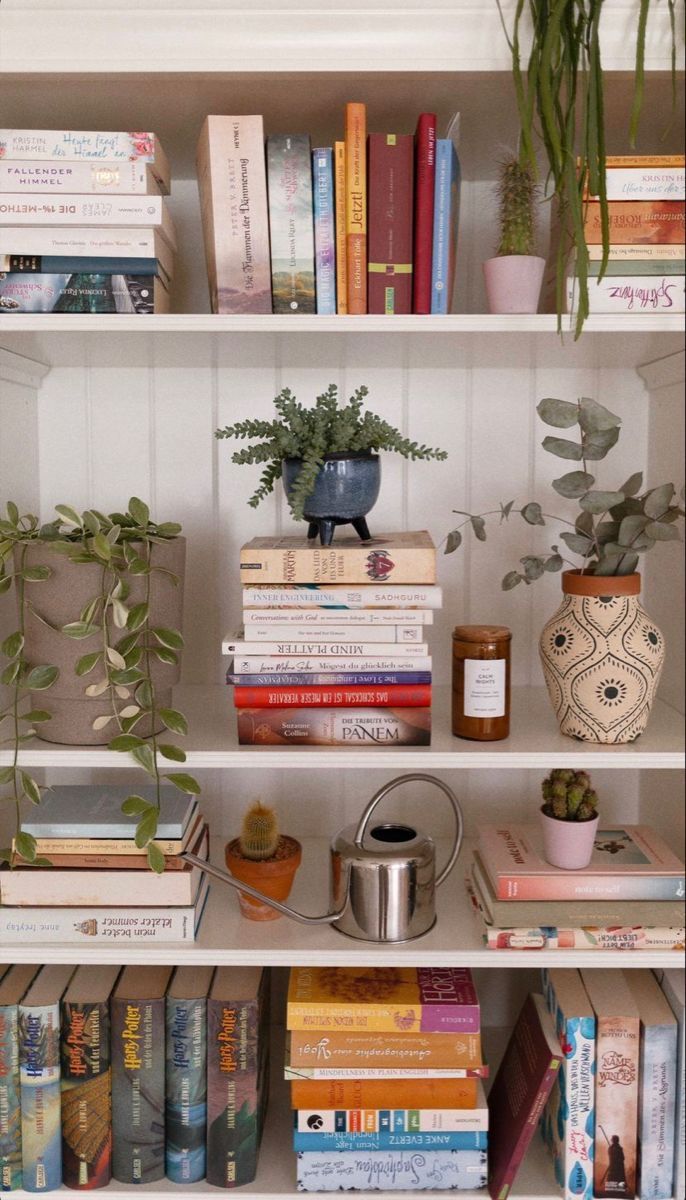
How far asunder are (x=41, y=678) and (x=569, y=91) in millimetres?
911

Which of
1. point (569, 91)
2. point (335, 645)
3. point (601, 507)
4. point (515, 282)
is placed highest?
point (569, 91)

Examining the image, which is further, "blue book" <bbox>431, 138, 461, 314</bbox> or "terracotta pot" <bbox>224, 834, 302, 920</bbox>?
"terracotta pot" <bbox>224, 834, 302, 920</bbox>

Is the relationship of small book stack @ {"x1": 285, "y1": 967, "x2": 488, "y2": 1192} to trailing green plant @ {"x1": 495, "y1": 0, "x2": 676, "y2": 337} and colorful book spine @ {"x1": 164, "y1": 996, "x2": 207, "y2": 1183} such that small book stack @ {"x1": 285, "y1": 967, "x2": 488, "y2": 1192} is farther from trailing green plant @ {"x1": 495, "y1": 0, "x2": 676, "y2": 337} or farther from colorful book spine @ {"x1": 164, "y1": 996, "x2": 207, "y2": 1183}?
trailing green plant @ {"x1": 495, "y1": 0, "x2": 676, "y2": 337}

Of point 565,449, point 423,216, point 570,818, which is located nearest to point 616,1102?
point 570,818

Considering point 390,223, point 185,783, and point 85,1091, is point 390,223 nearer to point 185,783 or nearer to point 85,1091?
point 185,783

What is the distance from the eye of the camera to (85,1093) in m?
1.25

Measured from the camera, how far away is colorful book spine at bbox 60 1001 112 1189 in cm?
125

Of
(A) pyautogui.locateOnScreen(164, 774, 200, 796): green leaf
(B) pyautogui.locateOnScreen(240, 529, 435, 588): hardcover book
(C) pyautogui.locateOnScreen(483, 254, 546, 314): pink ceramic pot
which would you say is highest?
(C) pyautogui.locateOnScreen(483, 254, 546, 314): pink ceramic pot

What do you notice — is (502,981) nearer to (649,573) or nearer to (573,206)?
(649,573)

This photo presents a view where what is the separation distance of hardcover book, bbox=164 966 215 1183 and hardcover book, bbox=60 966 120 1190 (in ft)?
0.26

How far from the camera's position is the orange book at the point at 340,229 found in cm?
119

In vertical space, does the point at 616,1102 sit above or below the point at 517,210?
below

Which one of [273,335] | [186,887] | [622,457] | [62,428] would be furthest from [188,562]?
[622,457]

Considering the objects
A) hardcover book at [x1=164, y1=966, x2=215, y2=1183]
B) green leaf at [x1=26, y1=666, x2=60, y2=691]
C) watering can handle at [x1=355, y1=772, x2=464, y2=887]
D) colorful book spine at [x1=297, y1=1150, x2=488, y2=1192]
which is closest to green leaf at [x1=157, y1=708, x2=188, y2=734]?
green leaf at [x1=26, y1=666, x2=60, y2=691]
